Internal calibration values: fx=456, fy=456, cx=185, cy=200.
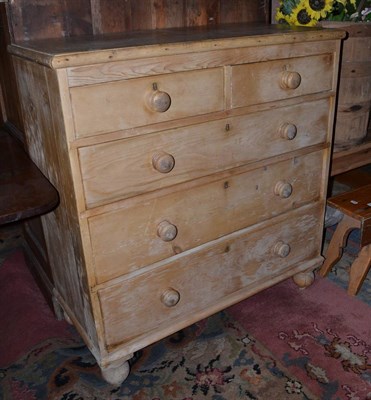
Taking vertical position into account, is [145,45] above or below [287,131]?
above

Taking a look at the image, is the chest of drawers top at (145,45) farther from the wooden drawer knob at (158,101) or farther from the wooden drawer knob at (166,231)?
the wooden drawer knob at (166,231)

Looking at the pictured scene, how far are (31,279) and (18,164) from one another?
0.86m

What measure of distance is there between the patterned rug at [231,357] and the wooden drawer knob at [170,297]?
29 centimetres

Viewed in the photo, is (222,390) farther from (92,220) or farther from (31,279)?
(31,279)

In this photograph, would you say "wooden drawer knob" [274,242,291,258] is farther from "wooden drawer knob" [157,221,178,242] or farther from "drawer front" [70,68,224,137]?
"drawer front" [70,68,224,137]

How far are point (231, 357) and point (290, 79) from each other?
3.20ft

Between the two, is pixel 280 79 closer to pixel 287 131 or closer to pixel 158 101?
pixel 287 131

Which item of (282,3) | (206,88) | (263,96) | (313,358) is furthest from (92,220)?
(282,3)

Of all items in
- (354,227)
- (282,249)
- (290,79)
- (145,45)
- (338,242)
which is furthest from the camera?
(338,242)

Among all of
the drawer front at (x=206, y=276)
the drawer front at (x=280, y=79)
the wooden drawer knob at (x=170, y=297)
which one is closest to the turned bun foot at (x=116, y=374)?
the drawer front at (x=206, y=276)

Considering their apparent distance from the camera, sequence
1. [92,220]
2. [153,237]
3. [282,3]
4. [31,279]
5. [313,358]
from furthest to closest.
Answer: [31,279], [282,3], [313,358], [153,237], [92,220]

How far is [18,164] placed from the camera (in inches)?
55.2

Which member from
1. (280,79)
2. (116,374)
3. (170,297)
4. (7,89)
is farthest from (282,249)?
(7,89)

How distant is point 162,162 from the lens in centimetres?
126
